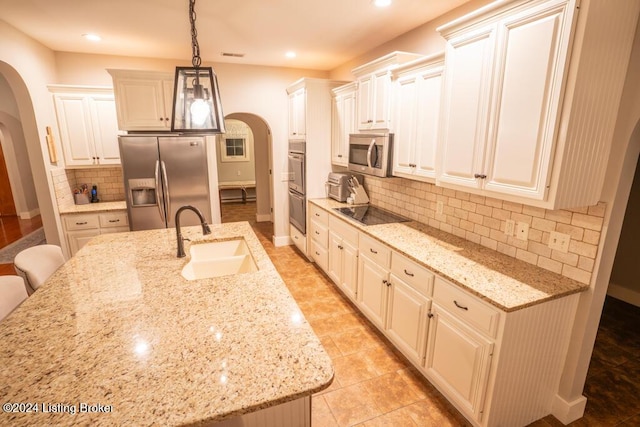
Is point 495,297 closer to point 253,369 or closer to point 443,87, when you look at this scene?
point 253,369

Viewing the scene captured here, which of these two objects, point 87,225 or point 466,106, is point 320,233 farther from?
point 87,225

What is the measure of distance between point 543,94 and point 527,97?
0.08 meters

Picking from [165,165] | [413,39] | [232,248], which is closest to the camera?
[232,248]

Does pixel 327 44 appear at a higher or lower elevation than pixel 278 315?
higher

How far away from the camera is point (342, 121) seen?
154 inches

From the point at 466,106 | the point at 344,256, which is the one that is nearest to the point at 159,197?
the point at 344,256

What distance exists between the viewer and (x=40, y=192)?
11.8 feet

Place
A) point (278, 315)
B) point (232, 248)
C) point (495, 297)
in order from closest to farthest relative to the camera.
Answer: point (278, 315) → point (495, 297) → point (232, 248)

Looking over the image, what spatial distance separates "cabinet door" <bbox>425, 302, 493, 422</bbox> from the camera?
174 cm

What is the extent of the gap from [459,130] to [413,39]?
1.61 metres

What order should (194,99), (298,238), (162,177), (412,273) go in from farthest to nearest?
1. (298,238)
2. (162,177)
3. (412,273)
4. (194,99)

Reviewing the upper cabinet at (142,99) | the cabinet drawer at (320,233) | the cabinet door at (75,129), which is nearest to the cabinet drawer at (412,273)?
the cabinet drawer at (320,233)

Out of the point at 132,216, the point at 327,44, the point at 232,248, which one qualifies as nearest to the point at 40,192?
the point at 132,216

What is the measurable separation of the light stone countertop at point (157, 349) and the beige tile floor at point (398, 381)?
3.55 feet
